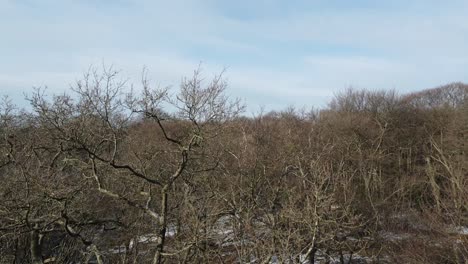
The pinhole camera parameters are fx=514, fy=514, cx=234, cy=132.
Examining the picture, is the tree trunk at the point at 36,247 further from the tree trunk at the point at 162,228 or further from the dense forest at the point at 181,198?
the tree trunk at the point at 162,228

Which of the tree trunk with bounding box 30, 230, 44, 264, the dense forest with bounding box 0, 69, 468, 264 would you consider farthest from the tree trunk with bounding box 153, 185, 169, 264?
the tree trunk with bounding box 30, 230, 44, 264

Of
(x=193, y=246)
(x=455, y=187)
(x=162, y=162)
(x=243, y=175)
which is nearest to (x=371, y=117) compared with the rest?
(x=455, y=187)

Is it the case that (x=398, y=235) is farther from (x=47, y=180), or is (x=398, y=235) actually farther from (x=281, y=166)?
(x=47, y=180)

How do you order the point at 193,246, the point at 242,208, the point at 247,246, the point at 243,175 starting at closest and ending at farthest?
1. the point at 193,246
2. the point at 247,246
3. the point at 242,208
4. the point at 243,175

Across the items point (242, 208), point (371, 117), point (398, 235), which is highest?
point (371, 117)

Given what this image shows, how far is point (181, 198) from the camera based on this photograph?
12.4 metres

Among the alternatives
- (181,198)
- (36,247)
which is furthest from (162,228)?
(36,247)

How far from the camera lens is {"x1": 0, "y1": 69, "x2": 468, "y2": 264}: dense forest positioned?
11.1 meters

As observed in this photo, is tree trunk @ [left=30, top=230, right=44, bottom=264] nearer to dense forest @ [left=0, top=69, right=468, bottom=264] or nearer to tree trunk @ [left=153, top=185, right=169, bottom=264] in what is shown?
dense forest @ [left=0, top=69, right=468, bottom=264]

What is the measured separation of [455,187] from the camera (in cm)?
1847

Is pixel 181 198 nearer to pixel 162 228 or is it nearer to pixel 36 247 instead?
pixel 162 228

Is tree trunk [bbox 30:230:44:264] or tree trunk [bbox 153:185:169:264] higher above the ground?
tree trunk [bbox 153:185:169:264]

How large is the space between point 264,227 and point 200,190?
1.96 m

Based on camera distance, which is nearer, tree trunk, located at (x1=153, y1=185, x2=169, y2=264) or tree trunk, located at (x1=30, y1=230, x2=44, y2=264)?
tree trunk, located at (x1=153, y1=185, x2=169, y2=264)
